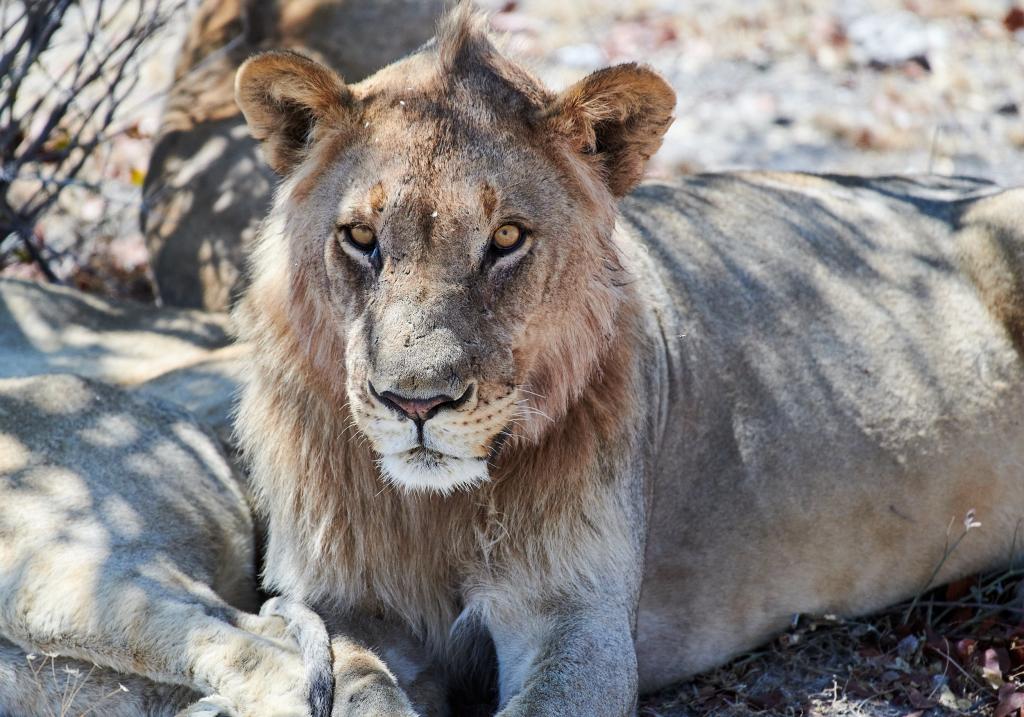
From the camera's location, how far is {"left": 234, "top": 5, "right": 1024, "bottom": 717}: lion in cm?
322

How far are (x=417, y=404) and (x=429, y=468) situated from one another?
0.19 meters

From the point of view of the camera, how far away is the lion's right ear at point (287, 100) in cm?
339

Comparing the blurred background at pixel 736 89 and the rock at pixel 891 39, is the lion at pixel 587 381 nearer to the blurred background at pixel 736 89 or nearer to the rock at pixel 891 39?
the blurred background at pixel 736 89

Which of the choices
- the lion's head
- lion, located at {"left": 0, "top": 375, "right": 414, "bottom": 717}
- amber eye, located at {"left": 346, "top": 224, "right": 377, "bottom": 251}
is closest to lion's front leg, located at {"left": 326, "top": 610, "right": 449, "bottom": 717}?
lion, located at {"left": 0, "top": 375, "right": 414, "bottom": 717}

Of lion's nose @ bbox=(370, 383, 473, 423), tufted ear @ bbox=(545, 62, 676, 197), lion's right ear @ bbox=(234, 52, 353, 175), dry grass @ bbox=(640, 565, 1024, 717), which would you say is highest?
lion's right ear @ bbox=(234, 52, 353, 175)

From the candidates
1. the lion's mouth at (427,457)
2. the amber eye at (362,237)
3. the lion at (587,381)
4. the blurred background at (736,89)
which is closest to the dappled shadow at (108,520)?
the lion at (587,381)

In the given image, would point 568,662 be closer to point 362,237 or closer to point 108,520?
point 362,237

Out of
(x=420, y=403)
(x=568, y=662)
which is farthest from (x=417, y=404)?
(x=568, y=662)

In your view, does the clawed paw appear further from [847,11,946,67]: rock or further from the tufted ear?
[847,11,946,67]: rock

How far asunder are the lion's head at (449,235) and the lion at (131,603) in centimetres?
64

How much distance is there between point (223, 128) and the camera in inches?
256

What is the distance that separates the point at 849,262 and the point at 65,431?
2.57 m

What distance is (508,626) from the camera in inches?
143

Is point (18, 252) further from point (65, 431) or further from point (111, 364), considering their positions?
point (65, 431)
